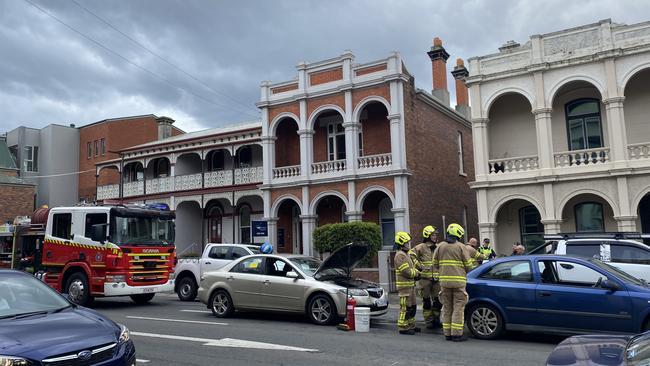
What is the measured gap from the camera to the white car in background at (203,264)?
1628 cm

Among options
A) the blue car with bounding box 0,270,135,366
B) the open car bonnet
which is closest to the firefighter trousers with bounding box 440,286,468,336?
the open car bonnet

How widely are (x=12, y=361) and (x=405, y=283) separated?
22.7 feet

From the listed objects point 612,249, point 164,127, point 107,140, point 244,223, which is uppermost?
point 164,127

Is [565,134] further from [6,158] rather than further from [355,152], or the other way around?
[6,158]

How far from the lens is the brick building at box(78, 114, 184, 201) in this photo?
41.4 metres

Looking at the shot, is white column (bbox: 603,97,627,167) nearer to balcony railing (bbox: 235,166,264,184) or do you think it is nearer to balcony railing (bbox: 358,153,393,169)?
balcony railing (bbox: 358,153,393,169)

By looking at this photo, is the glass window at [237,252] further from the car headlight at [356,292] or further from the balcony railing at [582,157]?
the balcony railing at [582,157]

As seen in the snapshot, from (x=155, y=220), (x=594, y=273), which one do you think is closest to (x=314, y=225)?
(x=155, y=220)

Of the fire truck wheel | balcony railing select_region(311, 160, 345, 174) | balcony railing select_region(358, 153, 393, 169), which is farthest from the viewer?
balcony railing select_region(311, 160, 345, 174)

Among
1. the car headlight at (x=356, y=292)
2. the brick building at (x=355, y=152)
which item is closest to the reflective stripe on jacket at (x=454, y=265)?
the car headlight at (x=356, y=292)

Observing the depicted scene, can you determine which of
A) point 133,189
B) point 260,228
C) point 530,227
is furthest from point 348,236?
point 133,189

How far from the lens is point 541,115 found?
731 inches

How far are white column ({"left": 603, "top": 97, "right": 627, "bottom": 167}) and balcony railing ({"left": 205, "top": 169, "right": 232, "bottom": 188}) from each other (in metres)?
17.8

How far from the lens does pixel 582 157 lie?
18.0 meters
